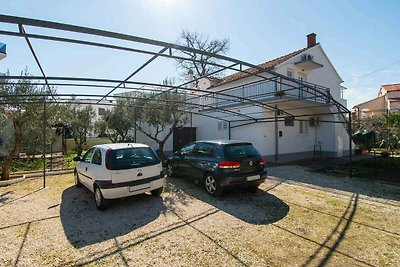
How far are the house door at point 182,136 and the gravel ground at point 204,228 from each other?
9609mm

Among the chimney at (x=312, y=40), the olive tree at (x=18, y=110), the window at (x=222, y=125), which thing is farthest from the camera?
the chimney at (x=312, y=40)

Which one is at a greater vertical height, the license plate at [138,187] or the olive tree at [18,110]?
the olive tree at [18,110]

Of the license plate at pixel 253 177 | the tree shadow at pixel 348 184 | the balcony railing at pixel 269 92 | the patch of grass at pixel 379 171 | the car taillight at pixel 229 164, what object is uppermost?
the balcony railing at pixel 269 92

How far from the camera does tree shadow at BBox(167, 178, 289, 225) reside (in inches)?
190

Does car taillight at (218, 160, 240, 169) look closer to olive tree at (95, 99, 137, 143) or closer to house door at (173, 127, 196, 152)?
olive tree at (95, 99, 137, 143)

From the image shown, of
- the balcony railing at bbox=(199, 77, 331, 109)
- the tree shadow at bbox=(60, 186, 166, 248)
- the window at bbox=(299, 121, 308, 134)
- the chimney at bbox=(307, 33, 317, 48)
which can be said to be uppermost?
the chimney at bbox=(307, 33, 317, 48)

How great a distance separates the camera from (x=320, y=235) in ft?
12.9

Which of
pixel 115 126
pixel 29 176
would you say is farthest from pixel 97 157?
pixel 115 126

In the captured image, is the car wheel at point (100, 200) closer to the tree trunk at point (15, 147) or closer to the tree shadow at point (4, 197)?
the tree shadow at point (4, 197)

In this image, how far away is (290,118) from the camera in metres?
12.0


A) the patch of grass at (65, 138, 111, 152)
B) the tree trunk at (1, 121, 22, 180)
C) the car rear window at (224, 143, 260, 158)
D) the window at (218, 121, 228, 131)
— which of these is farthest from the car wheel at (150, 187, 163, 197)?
the patch of grass at (65, 138, 111, 152)

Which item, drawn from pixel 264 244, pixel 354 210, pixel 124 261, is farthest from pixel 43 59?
pixel 354 210

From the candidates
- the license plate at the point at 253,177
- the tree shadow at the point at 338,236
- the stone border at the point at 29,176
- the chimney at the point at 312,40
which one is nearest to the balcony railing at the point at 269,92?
the chimney at the point at 312,40

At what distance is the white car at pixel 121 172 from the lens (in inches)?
200
